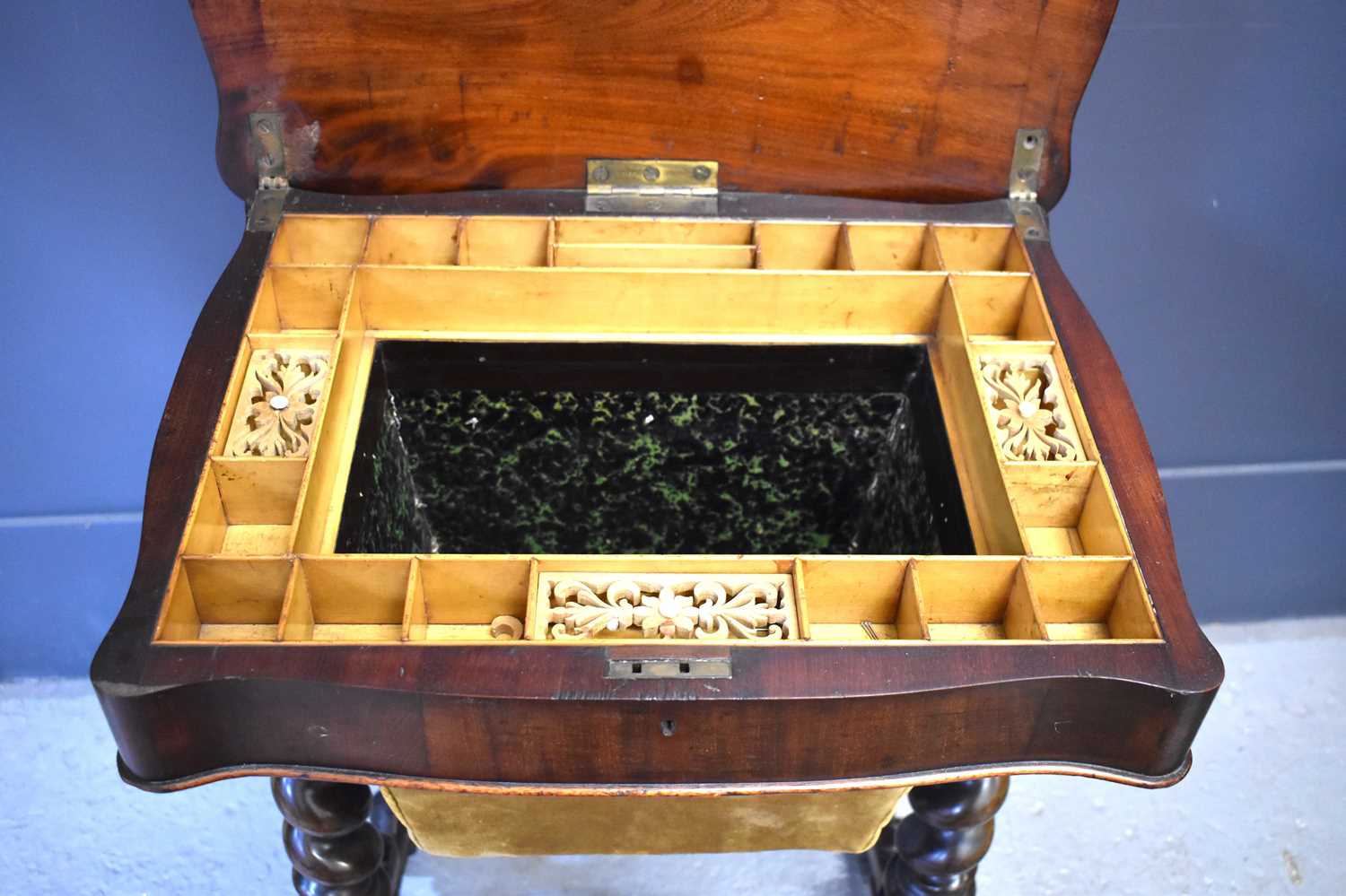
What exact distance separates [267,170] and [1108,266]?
1259mm

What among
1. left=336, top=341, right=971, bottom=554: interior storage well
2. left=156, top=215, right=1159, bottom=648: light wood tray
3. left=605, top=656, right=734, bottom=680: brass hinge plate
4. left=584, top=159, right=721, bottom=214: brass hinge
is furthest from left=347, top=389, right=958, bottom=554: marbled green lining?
left=605, top=656, right=734, bottom=680: brass hinge plate

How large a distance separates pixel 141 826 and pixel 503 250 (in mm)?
1187

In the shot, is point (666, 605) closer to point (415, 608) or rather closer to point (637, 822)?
point (415, 608)

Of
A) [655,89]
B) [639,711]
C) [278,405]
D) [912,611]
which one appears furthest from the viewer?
[655,89]

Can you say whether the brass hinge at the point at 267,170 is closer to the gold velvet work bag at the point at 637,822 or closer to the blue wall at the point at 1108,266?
the blue wall at the point at 1108,266

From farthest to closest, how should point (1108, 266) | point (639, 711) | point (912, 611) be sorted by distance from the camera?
point (1108, 266) < point (912, 611) < point (639, 711)

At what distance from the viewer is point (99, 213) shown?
1.77 meters

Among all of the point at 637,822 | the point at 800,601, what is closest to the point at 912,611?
the point at 800,601

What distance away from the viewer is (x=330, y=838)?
1.47 m

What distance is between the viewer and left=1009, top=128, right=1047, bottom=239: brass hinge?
1417 mm

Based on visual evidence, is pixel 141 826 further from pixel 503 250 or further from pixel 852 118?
pixel 852 118

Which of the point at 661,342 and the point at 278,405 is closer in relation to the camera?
the point at 278,405

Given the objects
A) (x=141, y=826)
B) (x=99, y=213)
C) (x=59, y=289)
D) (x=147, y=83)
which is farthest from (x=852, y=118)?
(x=141, y=826)

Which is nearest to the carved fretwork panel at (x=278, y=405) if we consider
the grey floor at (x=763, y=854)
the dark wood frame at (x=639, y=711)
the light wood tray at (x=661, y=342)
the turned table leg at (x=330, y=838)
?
the light wood tray at (x=661, y=342)
